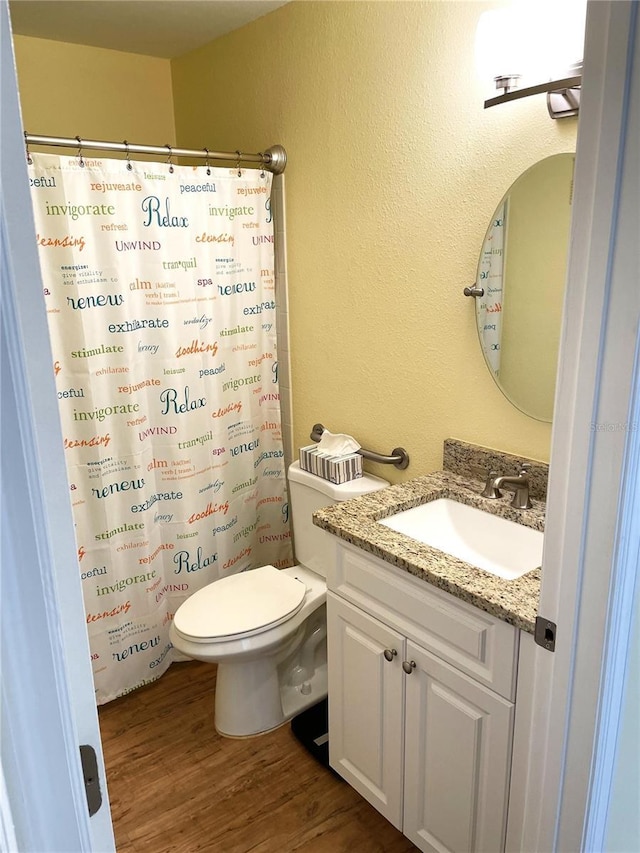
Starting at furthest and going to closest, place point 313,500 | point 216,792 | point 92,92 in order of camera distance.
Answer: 1. point 92,92
2. point 313,500
3. point 216,792

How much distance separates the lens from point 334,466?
219 centimetres

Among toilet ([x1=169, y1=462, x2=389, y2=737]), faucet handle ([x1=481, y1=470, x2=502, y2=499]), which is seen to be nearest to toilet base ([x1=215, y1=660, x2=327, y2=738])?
toilet ([x1=169, y1=462, x2=389, y2=737])

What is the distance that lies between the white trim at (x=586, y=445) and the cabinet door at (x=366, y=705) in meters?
0.65

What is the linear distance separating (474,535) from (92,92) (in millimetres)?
2235

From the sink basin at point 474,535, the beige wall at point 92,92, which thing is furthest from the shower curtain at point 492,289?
the beige wall at point 92,92

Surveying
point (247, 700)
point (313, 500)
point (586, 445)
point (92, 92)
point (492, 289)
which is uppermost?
point (92, 92)

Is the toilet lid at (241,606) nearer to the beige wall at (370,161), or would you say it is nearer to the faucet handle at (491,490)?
the beige wall at (370,161)

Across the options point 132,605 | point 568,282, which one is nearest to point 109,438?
point 132,605

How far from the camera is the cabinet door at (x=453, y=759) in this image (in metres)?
1.42

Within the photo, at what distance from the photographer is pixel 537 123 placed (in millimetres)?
1601

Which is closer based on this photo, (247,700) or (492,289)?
(492,289)

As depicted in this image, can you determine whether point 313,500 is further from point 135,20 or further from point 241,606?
point 135,20

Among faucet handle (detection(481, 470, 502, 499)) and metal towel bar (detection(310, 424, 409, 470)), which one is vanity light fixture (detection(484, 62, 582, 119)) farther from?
metal towel bar (detection(310, 424, 409, 470))

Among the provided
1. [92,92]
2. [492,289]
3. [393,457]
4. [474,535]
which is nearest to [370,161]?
[492,289]
